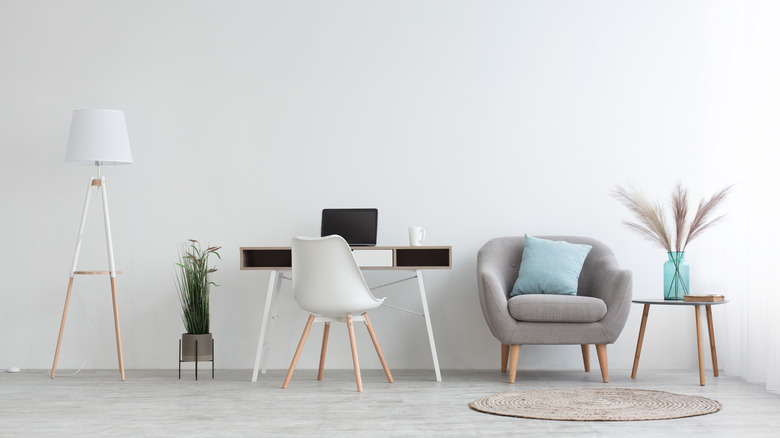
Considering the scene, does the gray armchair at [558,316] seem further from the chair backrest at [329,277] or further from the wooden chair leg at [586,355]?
the chair backrest at [329,277]

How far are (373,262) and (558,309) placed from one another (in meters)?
1.00

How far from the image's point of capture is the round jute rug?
306cm

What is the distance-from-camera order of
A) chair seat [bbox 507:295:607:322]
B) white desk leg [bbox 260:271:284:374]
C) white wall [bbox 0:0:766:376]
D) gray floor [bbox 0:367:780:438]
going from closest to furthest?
gray floor [bbox 0:367:780:438]
chair seat [bbox 507:295:607:322]
white desk leg [bbox 260:271:284:374]
white wall [bbox 0:0:766:376]

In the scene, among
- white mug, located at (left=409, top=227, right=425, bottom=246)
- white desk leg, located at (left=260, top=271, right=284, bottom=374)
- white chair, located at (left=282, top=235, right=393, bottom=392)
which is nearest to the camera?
white chair, located at (left=282, top=235, right=393, bottom=392)

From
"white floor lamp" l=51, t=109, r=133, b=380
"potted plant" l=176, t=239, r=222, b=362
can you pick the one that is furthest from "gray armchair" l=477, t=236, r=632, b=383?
"white floor lamp" l=51, t=109, r=133, b=380

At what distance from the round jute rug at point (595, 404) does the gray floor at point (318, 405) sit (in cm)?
7

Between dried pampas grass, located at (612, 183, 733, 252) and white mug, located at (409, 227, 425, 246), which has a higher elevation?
dried pampas grass, located at (612, 183, 733, 252)

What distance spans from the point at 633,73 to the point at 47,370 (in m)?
4.02

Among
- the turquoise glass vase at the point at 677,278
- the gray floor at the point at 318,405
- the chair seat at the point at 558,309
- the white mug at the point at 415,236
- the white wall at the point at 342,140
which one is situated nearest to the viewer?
the gray floor at the point at 318,405

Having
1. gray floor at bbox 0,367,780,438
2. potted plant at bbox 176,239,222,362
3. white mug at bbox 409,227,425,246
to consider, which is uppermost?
white mug at bbox 409,227,425,246

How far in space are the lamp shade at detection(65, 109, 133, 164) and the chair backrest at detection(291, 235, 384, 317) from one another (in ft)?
4.22

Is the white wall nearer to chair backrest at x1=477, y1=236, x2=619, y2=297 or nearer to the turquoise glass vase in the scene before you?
chair backrest at x1=477, y1=236, x2=619, y2=297

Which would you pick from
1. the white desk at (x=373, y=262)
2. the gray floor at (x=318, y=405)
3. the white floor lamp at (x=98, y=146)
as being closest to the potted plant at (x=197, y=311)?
the gray floor at (x=318, y=405)

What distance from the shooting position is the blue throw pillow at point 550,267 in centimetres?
420
